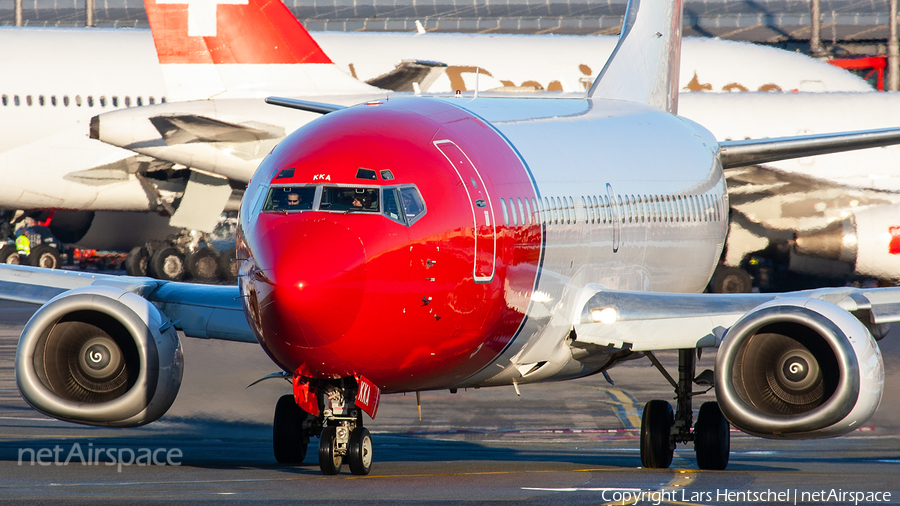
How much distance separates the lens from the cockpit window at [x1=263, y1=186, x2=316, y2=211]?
9.28 metres

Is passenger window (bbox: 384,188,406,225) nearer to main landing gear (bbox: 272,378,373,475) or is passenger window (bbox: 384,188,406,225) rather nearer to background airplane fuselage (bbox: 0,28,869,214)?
main landing gear (bbox: 272,378,373,475)

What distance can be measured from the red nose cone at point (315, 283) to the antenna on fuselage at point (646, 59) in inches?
380

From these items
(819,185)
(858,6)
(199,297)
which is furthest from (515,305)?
(858,6)

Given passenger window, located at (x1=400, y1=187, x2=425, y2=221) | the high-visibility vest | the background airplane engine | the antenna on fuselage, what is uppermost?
passenger window, located at (x1=400, y1=187, x2=425, y2=221)

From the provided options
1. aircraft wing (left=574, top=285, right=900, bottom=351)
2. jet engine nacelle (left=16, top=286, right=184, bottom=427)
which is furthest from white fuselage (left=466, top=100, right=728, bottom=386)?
jet engine nacelle (left=16, top=286, right=184, bottom=427)

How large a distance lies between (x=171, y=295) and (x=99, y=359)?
118cm

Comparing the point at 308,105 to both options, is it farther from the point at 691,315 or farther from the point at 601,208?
the point at 691,315

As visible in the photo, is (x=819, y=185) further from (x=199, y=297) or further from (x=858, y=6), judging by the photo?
(x=858, y=6)

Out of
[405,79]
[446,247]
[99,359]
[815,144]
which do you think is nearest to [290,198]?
[446,247]

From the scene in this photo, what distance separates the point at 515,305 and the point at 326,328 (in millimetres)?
2173

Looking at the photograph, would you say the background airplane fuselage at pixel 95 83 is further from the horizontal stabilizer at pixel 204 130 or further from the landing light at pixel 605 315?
the landing light at pixel 605 315

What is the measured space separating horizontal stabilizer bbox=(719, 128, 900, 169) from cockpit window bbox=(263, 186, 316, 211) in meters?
9.27

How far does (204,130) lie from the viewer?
3017cm

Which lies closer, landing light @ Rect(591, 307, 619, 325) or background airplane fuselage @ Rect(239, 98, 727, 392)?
background airplane fuselage @ Rect(239, 98, 727, 392)
